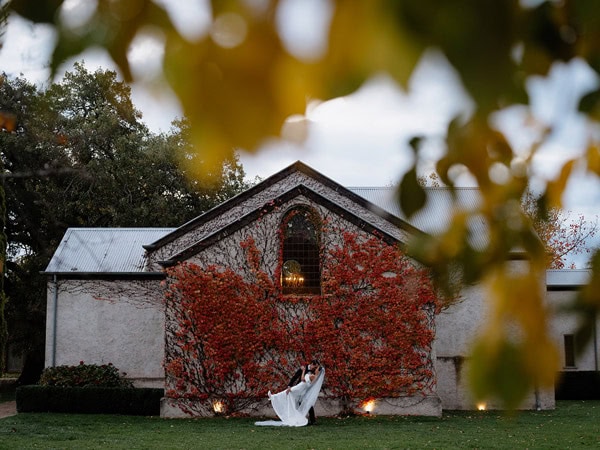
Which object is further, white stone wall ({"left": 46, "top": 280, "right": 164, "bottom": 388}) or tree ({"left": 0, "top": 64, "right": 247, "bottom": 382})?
tree ({"left": 0, "top": 64, "right": 247, "bottom": 382})

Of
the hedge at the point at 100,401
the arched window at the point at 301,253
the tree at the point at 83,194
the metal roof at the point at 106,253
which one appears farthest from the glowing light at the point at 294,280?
the tree at the point at 83,194

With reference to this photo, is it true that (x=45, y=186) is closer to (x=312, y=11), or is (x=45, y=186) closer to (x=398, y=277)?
(x=398, y=277)

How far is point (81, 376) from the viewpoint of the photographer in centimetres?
1883

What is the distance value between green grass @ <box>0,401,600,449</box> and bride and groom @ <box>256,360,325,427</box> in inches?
17.3

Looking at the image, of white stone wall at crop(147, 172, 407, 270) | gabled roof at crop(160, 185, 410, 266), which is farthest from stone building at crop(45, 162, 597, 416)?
gabled roof at crop(160, 185, 410, 266)

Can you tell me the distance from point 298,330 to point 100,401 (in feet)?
17.6

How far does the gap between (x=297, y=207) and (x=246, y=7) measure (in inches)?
664

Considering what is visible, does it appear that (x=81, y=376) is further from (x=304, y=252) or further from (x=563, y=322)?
(x=563, y=322)

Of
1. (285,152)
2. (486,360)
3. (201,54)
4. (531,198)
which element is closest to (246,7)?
(201,54)

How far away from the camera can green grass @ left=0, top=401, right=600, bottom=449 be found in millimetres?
12820

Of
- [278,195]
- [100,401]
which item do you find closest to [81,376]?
[100,401]

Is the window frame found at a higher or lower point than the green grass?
higher

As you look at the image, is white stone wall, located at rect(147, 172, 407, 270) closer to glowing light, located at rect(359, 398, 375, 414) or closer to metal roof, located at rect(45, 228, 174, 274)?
metal roof, located at rect(45, 228, 174, 274)

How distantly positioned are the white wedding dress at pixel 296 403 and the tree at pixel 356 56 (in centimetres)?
1474
